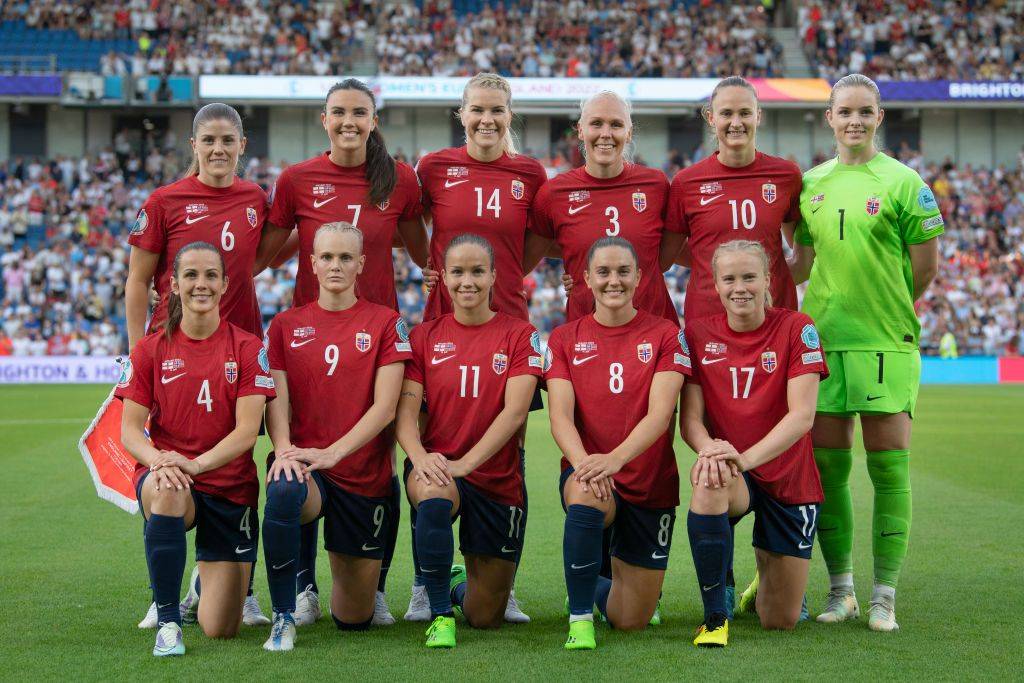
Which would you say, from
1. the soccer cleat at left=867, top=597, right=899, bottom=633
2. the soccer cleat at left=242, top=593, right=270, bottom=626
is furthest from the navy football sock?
the soccer cleat at left=867, top=597, right=899, bottom=633

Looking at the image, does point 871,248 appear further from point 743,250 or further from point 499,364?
point 499,364

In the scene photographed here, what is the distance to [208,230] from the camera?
5.11m

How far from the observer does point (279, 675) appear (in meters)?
3.91

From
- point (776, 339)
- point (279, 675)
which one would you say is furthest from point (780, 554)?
point (279, 675)

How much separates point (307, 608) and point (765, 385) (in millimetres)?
2284

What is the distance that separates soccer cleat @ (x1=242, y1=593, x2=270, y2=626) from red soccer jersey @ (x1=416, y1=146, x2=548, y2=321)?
5.07ft

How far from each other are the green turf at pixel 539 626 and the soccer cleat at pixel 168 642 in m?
0.06

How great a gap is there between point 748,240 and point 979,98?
28720 millimetres

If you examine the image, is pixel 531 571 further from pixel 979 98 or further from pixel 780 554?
pixel 979 98

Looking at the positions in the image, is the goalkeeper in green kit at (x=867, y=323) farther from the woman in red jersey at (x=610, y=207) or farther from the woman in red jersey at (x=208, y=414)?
the woman in red jersey at (x=208, y=414)

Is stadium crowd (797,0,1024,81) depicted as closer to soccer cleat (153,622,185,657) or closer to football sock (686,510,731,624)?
football sock (686,510,731,624)

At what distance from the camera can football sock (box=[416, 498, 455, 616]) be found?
4.43 meters

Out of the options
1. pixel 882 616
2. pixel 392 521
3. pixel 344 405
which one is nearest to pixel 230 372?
pixel 344 405

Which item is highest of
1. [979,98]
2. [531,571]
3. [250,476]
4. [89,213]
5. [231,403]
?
[979,98]
